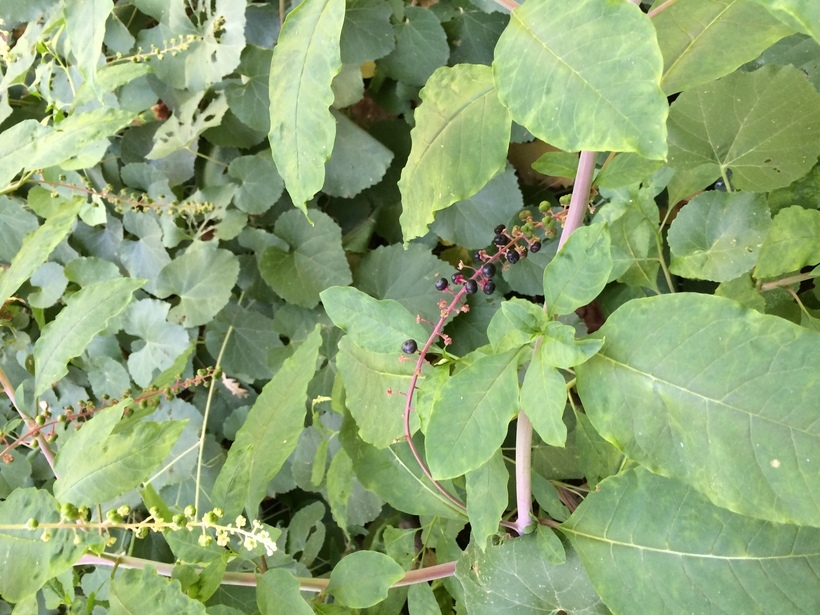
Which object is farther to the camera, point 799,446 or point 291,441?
point 291,441

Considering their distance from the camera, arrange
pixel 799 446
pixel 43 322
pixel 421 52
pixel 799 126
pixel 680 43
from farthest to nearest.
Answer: pixel 43 322, pixel 421 52, pixel 799 126, pixel 680 43, pixel 799 446

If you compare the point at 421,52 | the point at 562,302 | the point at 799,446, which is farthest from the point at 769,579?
the point at 421,52

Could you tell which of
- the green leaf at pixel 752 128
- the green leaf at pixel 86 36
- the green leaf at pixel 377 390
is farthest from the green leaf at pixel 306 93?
the green leaf at pixel 752 128

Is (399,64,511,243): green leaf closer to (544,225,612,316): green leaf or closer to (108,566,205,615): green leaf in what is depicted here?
(544,225,612,316): green leaf

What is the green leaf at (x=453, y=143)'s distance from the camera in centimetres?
49

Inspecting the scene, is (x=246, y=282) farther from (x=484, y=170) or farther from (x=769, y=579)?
(x=769, y=579)

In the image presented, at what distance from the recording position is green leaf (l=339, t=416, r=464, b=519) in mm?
724

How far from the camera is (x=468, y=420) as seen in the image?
473 millimetres

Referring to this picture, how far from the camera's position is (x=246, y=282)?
1204 mm

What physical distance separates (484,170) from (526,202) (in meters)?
0.64

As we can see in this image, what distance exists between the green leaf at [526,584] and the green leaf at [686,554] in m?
0.06

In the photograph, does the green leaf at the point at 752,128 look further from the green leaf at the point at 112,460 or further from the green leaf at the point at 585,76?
the green leaf at the point at 112,460

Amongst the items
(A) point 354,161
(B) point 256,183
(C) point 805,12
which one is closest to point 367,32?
(A) point 354,161

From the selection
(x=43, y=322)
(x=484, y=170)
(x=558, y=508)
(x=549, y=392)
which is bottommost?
(x=43, y=322)
